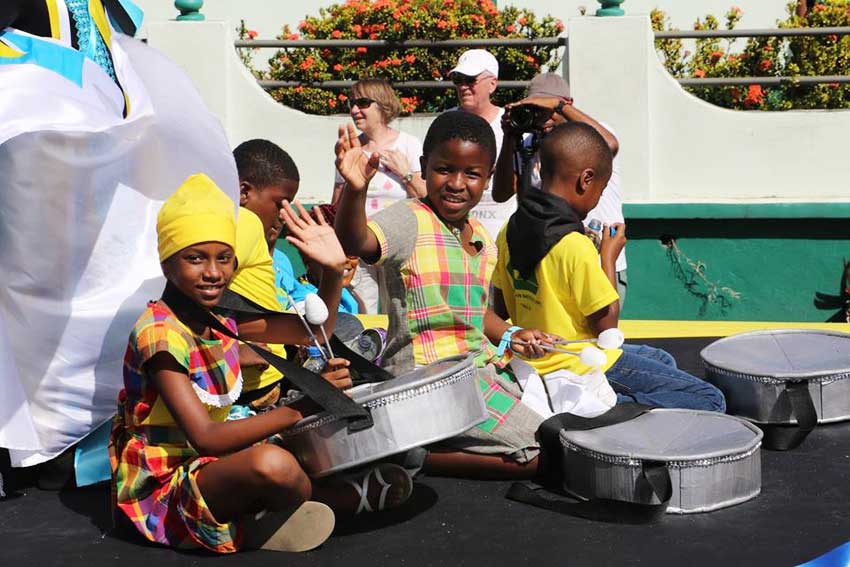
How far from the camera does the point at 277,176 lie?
15.2 feet

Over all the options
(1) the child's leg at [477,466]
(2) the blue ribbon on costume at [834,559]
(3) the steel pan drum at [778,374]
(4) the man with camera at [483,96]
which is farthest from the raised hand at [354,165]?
(4) the man with camera at [483,96]

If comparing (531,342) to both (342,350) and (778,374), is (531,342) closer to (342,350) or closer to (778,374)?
(342,350)

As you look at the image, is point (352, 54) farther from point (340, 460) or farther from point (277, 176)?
point (340, 460)

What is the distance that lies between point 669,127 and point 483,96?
79.4 inches

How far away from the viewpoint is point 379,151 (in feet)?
20.7

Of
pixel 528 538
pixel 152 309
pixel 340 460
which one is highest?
pixel 152 309

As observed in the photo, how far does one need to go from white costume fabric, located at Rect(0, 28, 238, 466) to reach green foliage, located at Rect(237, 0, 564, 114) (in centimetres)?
402

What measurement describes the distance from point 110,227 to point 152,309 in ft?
2.38

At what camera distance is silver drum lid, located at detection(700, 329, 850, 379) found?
14.5 feet

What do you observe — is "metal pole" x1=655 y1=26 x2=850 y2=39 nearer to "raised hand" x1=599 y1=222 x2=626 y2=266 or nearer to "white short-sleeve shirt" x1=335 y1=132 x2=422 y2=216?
"white short-sleeve shirt" x1=335 y1=132 x2=422 y2=216

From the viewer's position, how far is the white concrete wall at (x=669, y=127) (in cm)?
→ 760

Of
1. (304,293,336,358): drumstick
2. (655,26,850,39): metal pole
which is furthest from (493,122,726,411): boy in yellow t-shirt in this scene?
(655,26,850,39): metal pole

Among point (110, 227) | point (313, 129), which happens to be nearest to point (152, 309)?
point (110, 227)

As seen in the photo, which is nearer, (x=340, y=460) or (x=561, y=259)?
(x=340, y=460)
